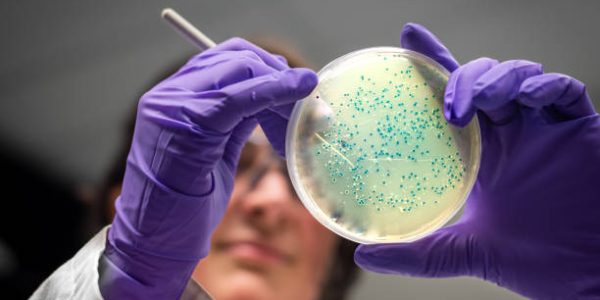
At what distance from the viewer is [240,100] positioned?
917 mm

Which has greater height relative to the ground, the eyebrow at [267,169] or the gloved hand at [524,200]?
the gloved hand at [524,200]

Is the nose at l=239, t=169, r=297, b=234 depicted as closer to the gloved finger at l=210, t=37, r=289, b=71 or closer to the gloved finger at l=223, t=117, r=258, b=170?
the gloved finger at l=223, t=117, r=258, b=170

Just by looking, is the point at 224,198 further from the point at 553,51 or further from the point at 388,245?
the point at 553,51

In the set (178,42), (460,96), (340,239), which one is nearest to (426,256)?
(460,96)

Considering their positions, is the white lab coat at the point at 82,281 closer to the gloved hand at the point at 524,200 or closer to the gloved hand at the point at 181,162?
the gloved hand at the point at 181,162

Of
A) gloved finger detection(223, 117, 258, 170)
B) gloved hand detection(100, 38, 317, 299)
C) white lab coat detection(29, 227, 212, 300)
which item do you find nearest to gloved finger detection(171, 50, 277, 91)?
gloved hand detection(100, 38, 317, 299)

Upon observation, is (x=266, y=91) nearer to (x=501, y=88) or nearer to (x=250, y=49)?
(x=250, y=49)

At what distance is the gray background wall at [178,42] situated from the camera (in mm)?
1853

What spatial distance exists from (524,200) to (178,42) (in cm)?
146

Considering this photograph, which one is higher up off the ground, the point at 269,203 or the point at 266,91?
the point at 266,91

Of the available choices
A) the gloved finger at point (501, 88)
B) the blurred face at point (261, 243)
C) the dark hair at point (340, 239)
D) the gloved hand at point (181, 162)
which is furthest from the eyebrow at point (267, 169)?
the gloved finger at point (501, 88)

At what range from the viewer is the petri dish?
0.84 metres

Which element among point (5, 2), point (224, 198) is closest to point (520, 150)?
point (224, 198)

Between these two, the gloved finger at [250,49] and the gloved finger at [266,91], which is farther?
the gloved finger at [250,49]
